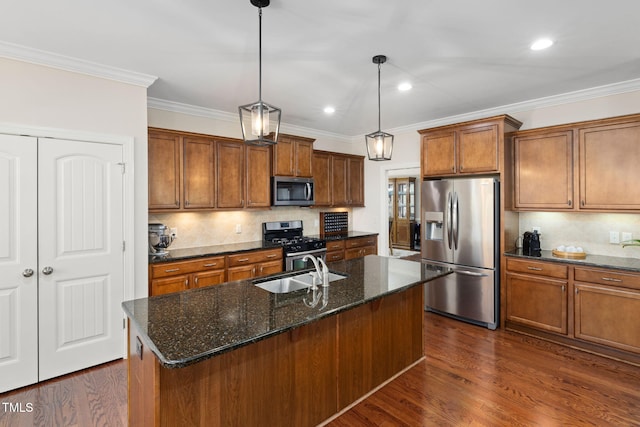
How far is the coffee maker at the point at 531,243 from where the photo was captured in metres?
3.81

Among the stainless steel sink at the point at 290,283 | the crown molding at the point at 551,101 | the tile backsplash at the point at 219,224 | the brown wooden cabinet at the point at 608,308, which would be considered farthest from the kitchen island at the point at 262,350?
the crown molding at the point at 551,101

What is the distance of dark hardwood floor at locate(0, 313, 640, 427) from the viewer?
229 cm

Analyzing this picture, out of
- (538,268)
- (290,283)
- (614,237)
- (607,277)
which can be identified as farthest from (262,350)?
(614,237)

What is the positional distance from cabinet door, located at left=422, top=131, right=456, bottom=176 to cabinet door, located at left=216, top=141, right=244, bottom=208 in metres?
2.43

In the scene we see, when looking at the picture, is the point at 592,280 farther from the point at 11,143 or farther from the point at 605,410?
the point at 11,143

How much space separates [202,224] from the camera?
4285 mm

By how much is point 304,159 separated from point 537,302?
3.40 m

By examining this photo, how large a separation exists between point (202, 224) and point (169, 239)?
0.61 meters

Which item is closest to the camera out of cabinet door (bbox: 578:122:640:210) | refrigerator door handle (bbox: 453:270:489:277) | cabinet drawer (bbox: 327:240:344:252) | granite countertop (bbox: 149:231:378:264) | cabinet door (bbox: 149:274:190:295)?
cabinet door (bbox: 578:122:640:210)

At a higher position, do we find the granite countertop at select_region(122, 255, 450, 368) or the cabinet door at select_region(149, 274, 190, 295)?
the granite countertop at select_region(122, 255, 450, 368)

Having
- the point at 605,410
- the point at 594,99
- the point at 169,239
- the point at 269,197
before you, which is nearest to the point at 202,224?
the point at 169,239

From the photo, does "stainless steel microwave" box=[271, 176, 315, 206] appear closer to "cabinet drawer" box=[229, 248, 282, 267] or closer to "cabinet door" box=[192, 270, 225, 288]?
"cabinet drawer" box=[229, 248, 282, 267]

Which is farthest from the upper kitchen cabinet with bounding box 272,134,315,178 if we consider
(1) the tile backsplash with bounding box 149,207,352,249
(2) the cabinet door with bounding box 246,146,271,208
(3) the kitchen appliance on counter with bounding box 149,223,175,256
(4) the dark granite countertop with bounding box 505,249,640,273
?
(4) the dark granite countertop with bounding box 505,249,640,273

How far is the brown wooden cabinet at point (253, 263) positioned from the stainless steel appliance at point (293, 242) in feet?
0.45
